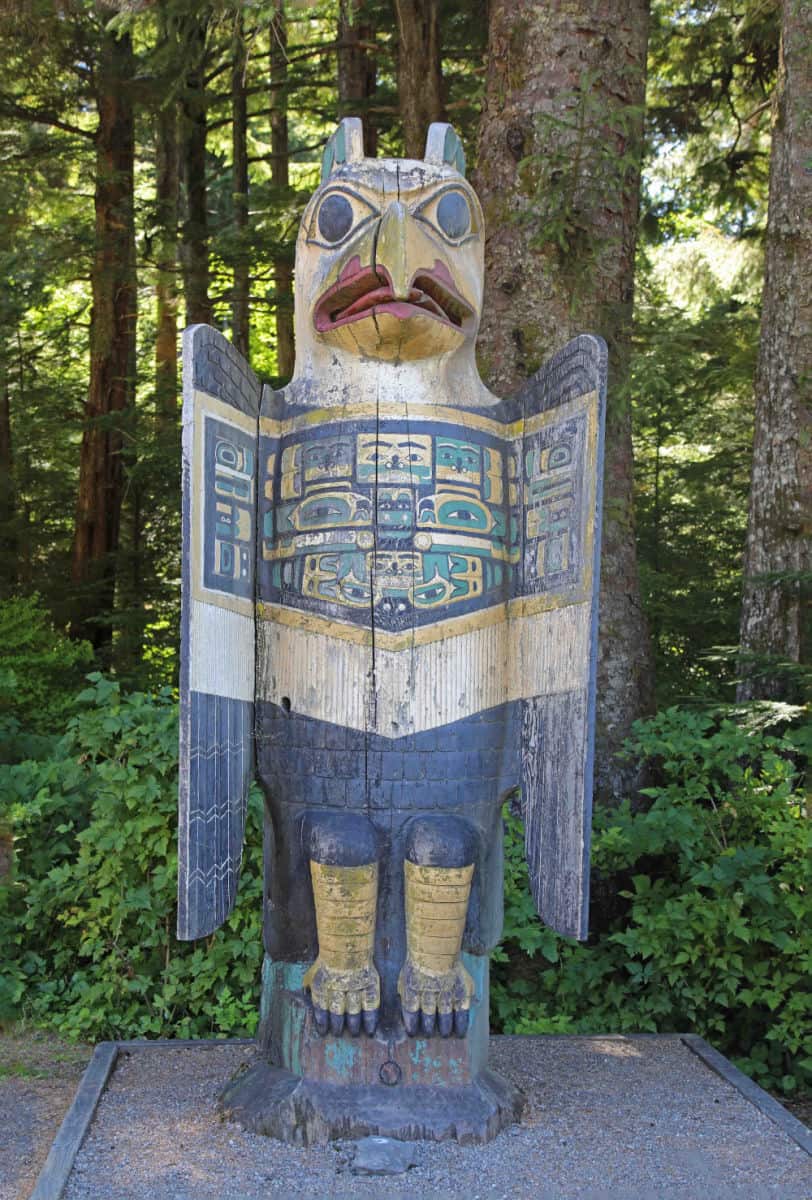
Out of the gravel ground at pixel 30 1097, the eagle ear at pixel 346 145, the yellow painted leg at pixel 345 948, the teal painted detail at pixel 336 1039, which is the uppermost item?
the eagle ear at pixel 346 145

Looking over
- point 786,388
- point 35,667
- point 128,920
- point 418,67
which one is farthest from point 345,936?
point 418,67

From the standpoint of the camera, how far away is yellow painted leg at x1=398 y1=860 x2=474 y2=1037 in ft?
10.7

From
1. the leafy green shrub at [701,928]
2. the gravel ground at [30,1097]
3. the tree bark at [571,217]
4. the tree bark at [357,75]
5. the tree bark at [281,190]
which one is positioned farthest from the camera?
the tree bark at [281,190]

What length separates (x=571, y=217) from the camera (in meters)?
5.74

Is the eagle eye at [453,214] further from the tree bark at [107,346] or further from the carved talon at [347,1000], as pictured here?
the tree bark at [107,346]

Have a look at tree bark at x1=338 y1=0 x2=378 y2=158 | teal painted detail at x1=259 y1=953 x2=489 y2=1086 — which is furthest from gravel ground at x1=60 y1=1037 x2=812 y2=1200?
tree bark at x1=338 y1=0 x2=378 y2=158

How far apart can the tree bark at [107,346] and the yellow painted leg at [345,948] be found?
23.7ft

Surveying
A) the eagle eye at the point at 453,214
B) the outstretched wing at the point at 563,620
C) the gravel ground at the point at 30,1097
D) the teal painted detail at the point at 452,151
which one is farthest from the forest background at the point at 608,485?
the eagle eye at the point at 453,214

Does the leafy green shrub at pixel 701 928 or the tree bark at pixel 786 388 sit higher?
the tree bark at pixel 786 388

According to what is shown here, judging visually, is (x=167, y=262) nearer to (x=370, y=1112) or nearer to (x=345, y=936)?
(x=345, y=936)

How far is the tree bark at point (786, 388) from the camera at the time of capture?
631 centimetres

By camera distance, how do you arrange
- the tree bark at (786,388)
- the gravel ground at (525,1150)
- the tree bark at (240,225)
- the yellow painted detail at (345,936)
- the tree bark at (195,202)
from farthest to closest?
the tree bark at (195,202) → the tree bark at (240,225) → the tree bark at (786,388) → the yellow painted detail at (345,936) → the gravel ground at (525,1150)

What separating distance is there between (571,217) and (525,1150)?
4.18 metres

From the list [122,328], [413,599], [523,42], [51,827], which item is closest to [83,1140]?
[413,599]
